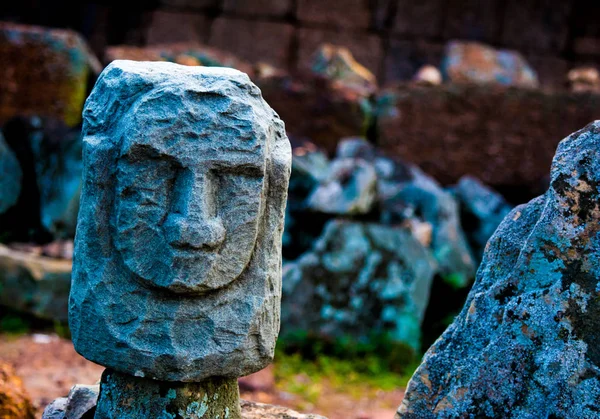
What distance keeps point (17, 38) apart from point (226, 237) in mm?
4354

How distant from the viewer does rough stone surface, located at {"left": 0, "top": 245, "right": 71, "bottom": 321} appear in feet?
15.3

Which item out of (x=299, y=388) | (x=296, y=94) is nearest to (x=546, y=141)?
(x=296, y=94)

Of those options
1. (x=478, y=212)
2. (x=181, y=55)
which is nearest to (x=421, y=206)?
(x=478, y=212)

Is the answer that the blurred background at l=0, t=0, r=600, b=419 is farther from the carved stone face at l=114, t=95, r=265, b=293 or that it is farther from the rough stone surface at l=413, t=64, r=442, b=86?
the carved stone face at l=114, t=95, r=265, b=293

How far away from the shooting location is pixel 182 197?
206cm

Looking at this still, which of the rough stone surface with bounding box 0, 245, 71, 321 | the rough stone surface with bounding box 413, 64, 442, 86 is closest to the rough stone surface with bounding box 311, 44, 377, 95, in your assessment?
the rough stone surface with bounding box 413, 64, 442, 86

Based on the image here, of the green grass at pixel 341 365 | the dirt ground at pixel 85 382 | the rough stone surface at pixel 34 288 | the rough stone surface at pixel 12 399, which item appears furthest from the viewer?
the rough stone surface at pixel 34 288

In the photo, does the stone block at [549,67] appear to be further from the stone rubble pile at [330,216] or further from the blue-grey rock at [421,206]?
the blue-grey rock at [421,206]

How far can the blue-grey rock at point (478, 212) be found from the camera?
5.91 m

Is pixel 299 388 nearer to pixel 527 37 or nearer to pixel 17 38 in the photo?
pixel 17 38

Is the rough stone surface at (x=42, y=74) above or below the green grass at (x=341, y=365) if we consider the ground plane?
above

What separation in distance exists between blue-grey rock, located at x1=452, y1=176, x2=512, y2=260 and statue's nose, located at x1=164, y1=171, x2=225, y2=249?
163 inches

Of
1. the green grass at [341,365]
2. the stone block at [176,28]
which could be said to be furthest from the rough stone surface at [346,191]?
the stone block at [176,28]

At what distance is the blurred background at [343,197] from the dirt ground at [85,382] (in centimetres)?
1
